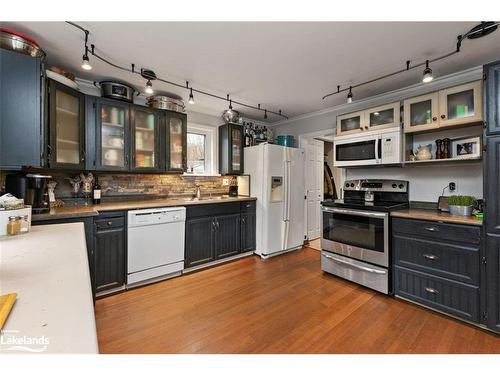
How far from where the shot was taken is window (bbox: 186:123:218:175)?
148 inches

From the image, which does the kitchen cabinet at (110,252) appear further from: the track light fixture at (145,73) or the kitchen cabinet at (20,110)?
the track light fixture at (145,73)

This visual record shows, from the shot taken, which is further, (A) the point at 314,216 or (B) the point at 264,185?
(A) the point at 314,216

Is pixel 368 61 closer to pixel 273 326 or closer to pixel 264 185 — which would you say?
pixel 264 185

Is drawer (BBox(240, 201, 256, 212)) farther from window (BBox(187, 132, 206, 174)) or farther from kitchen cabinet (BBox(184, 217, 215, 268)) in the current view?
window (BBox(187, 132, 206, 174))

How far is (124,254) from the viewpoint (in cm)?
247

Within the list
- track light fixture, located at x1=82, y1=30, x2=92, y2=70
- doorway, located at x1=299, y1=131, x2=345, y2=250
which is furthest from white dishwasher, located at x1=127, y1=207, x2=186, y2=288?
doorway, located at x1=299, y1=131, x2=345, y2=250

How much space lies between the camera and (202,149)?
3.90 metres

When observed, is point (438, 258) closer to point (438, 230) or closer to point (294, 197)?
point (438, 230)

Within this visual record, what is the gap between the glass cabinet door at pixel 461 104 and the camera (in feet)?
6.88

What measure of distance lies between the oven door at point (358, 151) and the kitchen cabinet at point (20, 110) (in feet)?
11.0

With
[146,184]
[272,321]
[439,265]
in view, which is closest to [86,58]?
[146,184]

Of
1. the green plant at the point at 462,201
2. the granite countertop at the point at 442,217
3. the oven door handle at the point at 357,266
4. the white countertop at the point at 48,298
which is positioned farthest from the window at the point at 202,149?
the green plant at the point at 462,201
